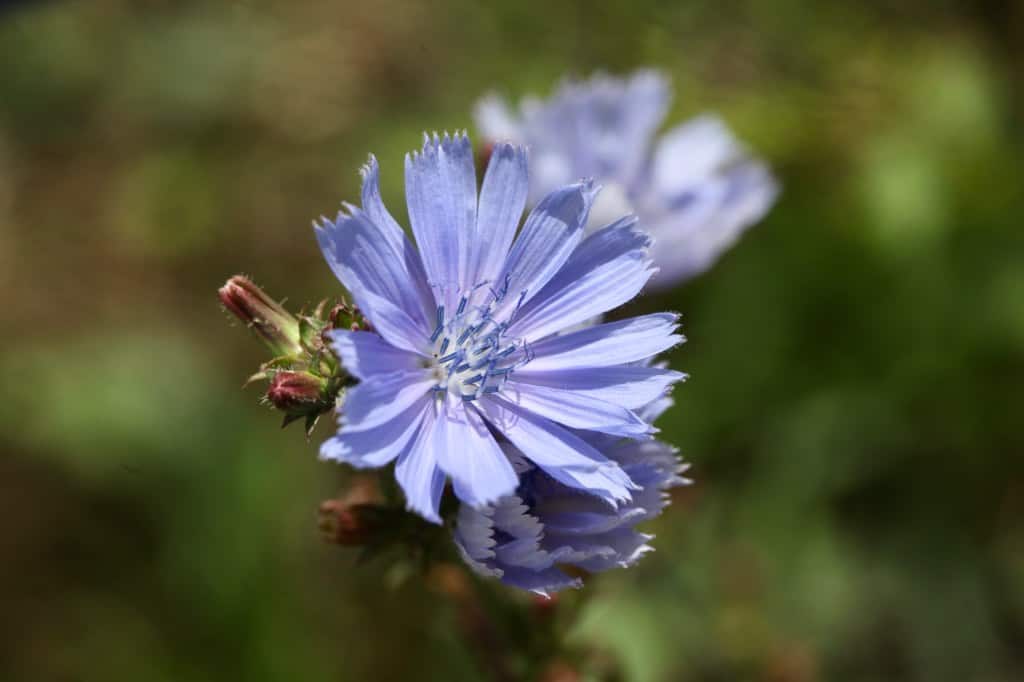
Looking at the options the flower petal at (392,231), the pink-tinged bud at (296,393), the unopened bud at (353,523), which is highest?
the flower petal at (392,231)

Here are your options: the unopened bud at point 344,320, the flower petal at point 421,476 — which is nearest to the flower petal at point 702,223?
the unopened bud at point 344,320

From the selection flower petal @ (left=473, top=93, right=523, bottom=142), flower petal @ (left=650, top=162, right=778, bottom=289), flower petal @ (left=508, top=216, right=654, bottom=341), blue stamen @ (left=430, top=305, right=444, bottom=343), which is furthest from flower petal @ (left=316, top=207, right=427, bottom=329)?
flower petal @ (left=473, top=93, right=523, bottom=142)

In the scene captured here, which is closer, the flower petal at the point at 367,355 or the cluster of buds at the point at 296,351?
the flower petal at the point at 367,355

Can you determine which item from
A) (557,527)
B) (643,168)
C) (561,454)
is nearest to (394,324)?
(561,454)

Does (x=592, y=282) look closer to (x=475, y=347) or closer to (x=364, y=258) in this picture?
(x=475, y=347)

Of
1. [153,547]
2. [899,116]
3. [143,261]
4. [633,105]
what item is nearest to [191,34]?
[143,261]

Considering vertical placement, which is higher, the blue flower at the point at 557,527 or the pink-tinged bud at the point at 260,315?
the pink-tinged bud at the point at 260,315

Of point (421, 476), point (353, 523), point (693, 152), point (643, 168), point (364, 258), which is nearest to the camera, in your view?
point (421, 476)

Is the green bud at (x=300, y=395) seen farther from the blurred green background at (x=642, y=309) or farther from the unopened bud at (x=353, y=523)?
the blurred green background at (x=642, y=309)
